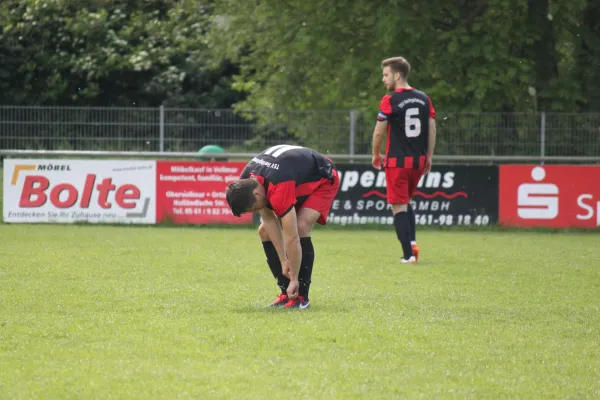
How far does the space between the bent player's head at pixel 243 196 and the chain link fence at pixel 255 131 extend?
421 inches

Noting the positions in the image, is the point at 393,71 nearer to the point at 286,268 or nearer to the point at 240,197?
the point at 286,268

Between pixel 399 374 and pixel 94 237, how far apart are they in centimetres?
958

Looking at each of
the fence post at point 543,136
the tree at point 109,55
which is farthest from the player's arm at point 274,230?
the tree at point 109,55

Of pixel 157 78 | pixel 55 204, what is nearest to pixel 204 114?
pixel 55 204

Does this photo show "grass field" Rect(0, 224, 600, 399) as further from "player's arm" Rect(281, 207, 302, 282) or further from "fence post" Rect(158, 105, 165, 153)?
"fence post" Rect(158, 105, 165, 153)

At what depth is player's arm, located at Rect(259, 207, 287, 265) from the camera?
7484 millimetres

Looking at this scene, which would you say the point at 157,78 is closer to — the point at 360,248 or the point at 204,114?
the point at 204,114

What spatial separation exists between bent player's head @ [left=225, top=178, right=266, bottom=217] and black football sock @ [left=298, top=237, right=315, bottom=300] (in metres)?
0.84

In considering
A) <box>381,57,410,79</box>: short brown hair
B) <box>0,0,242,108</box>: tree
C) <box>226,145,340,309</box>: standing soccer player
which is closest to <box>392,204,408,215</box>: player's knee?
<box>381,57,410,79</box>: short brown hair

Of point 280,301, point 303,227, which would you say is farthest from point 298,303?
point 303,227

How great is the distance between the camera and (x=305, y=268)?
25.2ft

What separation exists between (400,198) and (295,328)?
4.67 m

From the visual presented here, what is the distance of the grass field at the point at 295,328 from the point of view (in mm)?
5086

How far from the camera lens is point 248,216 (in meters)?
17.2
